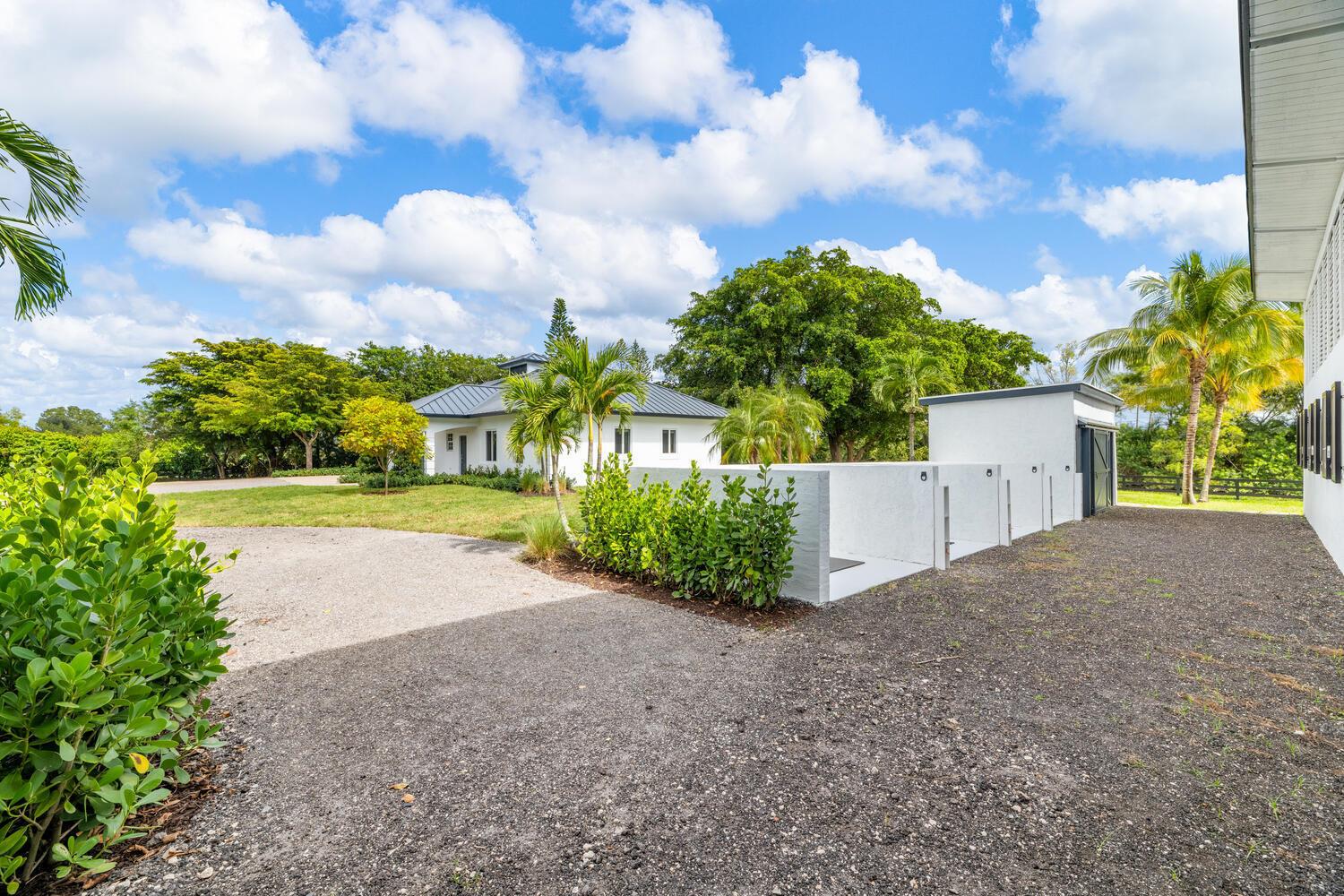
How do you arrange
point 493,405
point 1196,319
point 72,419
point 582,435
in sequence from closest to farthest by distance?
point 1196,319
point 582,435
point 493,405
point 72,419

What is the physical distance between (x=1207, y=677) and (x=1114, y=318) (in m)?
18.0

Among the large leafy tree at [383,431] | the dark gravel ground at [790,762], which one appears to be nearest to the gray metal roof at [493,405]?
the large leafy tree at [383,431]

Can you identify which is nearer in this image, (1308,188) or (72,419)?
(1308,188)

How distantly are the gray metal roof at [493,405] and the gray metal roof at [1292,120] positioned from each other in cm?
1475

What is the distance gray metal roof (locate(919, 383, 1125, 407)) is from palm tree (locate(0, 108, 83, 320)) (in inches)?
569

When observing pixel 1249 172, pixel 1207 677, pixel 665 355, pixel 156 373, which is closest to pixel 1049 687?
pixel 1207 677

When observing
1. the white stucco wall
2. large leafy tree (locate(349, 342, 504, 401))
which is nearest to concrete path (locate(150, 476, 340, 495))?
the white stucco wall

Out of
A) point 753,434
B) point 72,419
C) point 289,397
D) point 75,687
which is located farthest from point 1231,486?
point 72,419

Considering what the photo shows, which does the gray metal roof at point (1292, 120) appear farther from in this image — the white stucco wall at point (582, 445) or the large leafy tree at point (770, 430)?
the white stucco wall at point (582, 445)

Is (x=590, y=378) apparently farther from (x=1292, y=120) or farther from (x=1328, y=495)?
(x=1328, y=495)

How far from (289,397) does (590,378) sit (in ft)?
81.4

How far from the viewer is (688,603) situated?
19.1 feet

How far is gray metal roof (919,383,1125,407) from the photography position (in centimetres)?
1227

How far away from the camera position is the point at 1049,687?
3.75 m
